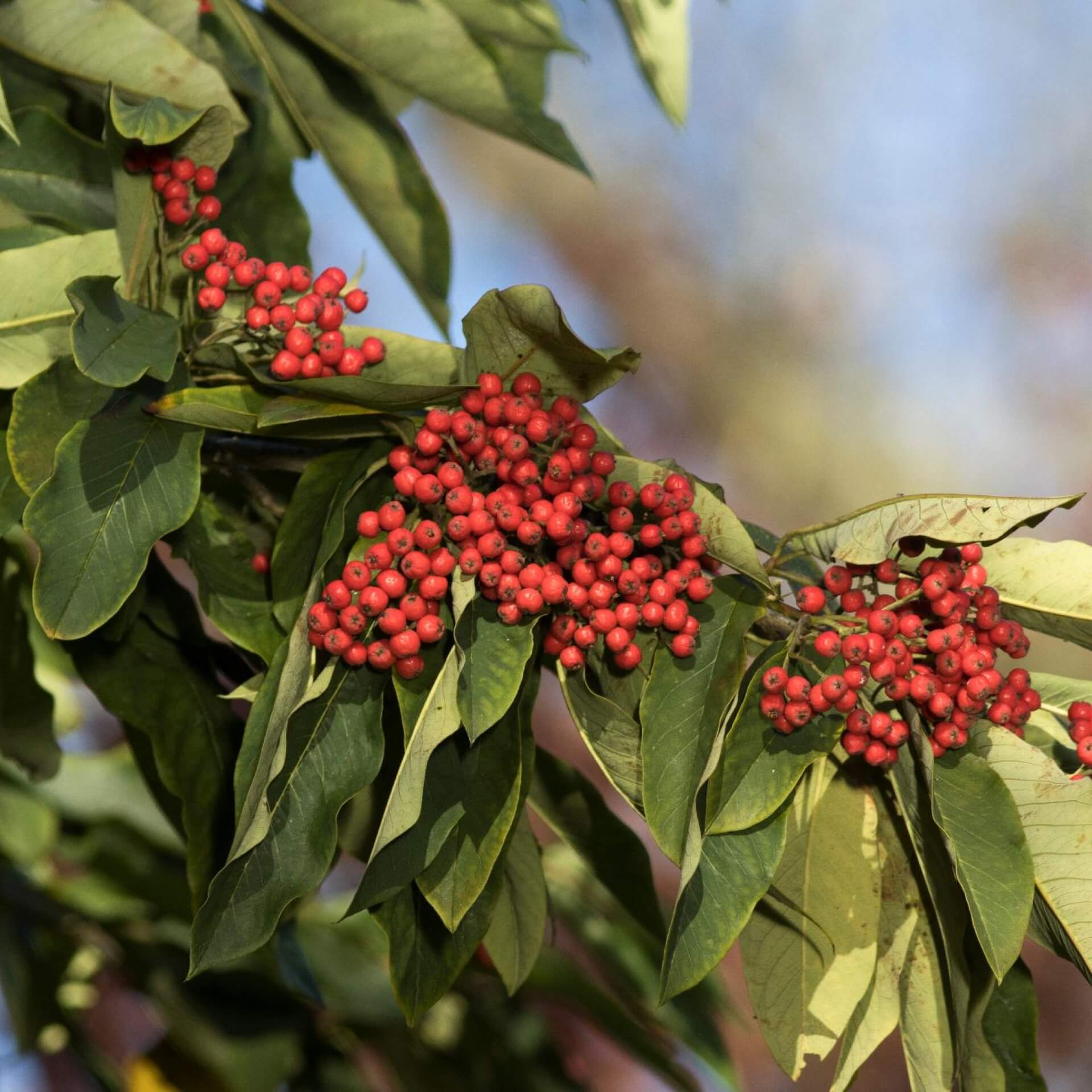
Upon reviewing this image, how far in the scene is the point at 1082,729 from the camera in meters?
0.63

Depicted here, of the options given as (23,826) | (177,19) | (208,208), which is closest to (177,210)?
(208,208)

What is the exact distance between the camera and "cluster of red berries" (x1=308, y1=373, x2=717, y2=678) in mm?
578

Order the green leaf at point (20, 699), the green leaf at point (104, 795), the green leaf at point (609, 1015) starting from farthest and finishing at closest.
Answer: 1. the green leaf at point (104, 795)
2. the green leaf at point (609, 1015)
3. the green leaf at point (20, 699)

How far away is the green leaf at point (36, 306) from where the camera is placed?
2.10 ft

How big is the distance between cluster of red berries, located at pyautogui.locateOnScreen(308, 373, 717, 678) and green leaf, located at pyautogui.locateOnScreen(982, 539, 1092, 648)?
0.15 metres

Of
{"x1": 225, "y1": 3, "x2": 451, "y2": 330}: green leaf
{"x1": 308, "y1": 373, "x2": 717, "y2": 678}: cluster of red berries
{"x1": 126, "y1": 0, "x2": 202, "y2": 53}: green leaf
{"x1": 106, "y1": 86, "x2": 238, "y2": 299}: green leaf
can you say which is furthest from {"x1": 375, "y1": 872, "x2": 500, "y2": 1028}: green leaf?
{"x1": 126, "y1": 0, "x2": 202, "y2": 53}: green leaf

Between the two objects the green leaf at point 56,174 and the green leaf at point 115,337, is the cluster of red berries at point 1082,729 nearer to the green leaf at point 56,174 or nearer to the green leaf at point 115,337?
the green leaf at point 115,337

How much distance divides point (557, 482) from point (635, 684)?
0.36 ft

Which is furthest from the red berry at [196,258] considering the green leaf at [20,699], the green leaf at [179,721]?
the green leaf at [20,699]

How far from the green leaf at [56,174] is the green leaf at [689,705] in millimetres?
450

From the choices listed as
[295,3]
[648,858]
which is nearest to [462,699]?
[648,858]

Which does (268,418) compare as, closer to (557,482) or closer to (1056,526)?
(557,482)

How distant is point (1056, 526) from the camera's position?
4.18 meters

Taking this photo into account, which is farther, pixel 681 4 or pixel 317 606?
pixel 681 4
